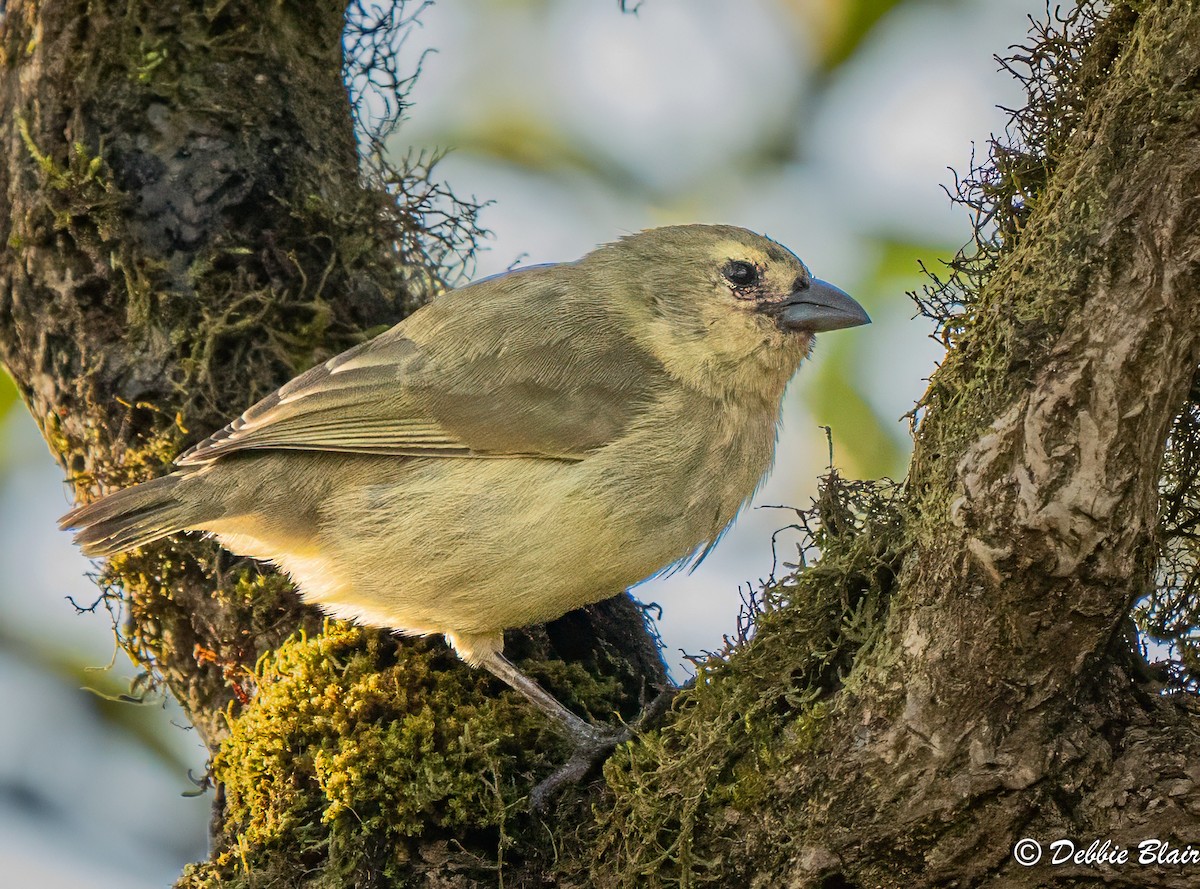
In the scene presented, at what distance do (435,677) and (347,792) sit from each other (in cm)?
48

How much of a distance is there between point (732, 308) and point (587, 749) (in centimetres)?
158

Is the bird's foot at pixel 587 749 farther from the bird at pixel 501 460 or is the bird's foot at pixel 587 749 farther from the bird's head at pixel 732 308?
the bird's head at pixel 732 308

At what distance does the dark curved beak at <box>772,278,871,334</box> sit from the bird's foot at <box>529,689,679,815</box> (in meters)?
1.37

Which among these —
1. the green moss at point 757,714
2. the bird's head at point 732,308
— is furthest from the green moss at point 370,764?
the bird's head at point 732,308

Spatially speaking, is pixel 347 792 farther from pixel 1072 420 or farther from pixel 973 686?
pixel 1072 420

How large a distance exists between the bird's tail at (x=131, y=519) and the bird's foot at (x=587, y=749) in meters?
1.32

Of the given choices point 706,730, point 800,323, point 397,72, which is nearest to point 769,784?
Answer: point 706,730

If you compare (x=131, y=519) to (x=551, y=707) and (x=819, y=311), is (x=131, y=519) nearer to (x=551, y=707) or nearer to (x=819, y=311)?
(x=551, y=707)

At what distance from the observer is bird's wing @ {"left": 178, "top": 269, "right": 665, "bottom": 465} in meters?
3.68

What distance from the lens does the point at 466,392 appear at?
12.4ft

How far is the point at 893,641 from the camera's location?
95.3 inches

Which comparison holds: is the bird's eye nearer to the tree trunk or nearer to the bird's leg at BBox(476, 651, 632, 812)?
the tree trunk

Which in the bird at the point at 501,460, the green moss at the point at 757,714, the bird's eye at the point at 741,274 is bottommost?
the green moss at the point at 757,714

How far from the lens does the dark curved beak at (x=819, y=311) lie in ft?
13.0
